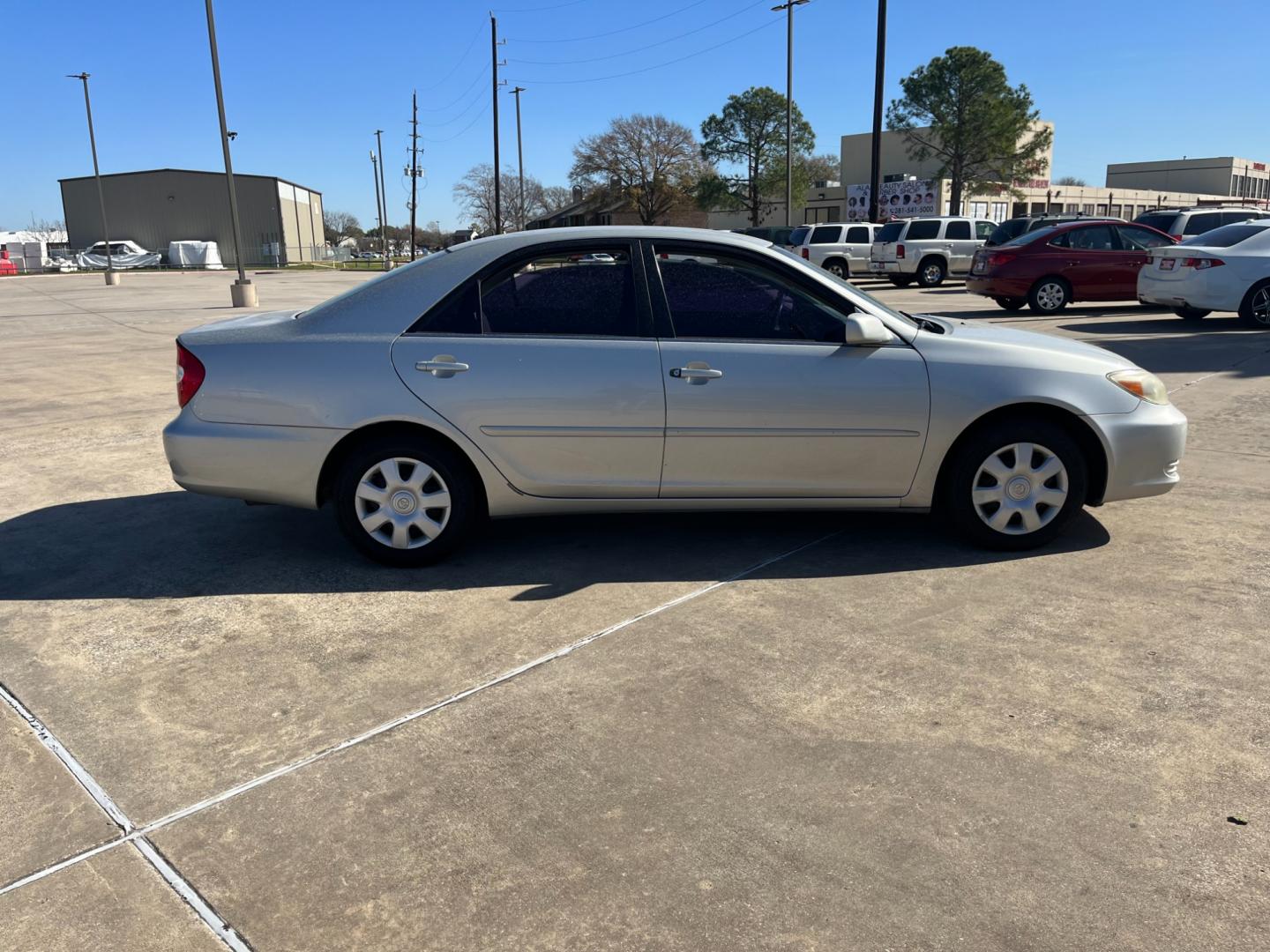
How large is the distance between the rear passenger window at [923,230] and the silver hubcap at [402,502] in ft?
75.7

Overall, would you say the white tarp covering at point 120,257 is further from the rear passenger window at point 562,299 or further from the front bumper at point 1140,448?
the front bumper at point 1140,448

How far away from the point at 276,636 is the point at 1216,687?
3.51 meters

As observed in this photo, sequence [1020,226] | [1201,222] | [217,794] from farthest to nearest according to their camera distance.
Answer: [1020,226], [1201,222], [217,794]

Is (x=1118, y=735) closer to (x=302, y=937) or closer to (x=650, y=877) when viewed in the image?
(x=650, y=877)

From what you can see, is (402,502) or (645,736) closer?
(645,736)

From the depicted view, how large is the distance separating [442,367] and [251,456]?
1.00 m

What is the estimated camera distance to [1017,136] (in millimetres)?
53562

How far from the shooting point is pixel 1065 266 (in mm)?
A: 16422

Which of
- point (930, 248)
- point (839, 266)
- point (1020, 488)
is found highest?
point (930, 248)

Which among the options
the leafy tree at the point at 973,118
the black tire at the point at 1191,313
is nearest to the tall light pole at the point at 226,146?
the black tire at the point at 1191,313

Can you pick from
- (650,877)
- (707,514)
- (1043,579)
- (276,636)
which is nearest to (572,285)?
(707,514)

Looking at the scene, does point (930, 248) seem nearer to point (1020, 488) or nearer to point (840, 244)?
point (840, 244)

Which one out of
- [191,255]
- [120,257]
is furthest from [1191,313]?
[120,257]

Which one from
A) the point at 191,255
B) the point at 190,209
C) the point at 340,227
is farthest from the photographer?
the point at 340,227
